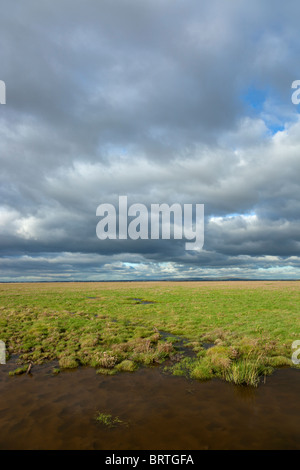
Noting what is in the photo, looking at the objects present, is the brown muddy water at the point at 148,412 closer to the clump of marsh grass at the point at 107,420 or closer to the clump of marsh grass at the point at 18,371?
the clump of marsh grass at the point at 107,420

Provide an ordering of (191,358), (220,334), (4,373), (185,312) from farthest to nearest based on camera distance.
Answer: (185,312) → (220,334) → (191,358) → (4,373)

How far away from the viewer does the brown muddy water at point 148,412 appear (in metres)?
9.19

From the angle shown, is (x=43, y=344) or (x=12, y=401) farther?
(x=43, y=344)

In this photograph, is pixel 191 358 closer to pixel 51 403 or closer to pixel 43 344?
pixel 51 403

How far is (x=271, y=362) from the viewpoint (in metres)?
16.5

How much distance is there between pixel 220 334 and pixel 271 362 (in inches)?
285

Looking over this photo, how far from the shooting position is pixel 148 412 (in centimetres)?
1125
